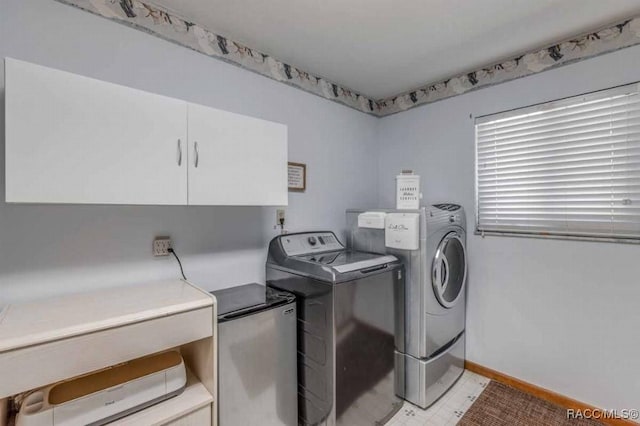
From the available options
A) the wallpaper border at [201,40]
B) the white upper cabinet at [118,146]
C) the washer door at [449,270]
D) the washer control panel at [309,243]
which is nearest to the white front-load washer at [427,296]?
the washer door at [449,270]

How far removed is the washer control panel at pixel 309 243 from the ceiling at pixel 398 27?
54.5 inches

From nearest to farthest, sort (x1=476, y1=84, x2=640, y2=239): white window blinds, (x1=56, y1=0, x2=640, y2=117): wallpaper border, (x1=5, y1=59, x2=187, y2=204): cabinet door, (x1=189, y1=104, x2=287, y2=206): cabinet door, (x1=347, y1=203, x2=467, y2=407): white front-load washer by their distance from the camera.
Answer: (x1=5, y1=59, x2=187, y2=204): cabinet door < (x1=189, y1=104, x2=287, y2=206): cabinet door < (x1=56, y1=0, x2=640, y2=117): wallpaper border < (x1=476, y1=84, x2=640, y2=239): white window blinds < (x1=347, y1=203, x2=467, y2=407): white front-load washer

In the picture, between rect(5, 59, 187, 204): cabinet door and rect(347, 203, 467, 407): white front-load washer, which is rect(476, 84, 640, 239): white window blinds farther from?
rect(5, 59, 187, 204): cabinet door

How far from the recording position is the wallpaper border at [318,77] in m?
1.65

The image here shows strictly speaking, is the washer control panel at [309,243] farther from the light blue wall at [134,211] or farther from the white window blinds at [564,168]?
the white window blinds at [564,168]

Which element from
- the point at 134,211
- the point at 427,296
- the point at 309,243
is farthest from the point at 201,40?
the point at 427,296

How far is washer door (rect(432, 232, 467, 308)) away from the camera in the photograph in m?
2.16

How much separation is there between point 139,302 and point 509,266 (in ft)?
8.23

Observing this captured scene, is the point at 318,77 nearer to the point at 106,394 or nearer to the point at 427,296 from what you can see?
the point at 427,296

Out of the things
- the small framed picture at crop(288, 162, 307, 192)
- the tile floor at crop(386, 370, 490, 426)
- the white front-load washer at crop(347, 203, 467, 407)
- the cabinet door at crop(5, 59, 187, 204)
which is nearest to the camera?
the cabinet door at crop(5, 59, 187, 204)

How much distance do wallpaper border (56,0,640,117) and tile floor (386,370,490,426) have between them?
2.44m

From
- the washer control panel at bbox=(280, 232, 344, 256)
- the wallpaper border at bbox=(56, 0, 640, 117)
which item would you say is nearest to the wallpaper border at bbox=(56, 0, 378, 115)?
the wallpaper border at bbox=(56, 0, 640, 117)

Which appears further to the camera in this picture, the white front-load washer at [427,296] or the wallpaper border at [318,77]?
the white front-load washer at [427,296]

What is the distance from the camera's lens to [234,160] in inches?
65.1
